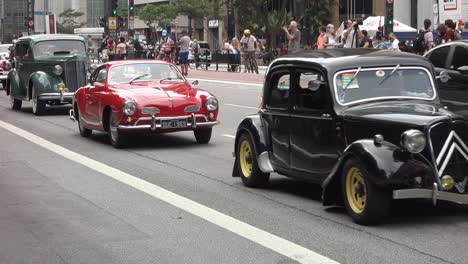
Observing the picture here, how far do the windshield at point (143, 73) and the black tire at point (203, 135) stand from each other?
123cm

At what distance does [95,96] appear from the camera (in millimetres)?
14727

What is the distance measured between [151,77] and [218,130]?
85.8 inches

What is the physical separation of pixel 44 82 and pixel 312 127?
1344cm

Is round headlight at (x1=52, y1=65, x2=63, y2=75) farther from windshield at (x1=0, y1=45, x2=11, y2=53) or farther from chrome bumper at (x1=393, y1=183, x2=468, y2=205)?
windshield at (x1=0, y1=45, x2=11, y2=53)

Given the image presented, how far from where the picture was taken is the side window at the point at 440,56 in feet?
44.8

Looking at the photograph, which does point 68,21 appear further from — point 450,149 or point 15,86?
point 450,149

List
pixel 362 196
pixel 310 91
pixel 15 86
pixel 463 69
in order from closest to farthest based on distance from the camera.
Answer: pixel 362 196 → pixel 310 91 → pixel 463 69 → pixel 15 86

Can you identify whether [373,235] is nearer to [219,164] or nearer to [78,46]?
[219,164]

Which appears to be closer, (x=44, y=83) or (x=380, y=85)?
(x=380, y=85)

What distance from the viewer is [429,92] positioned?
846 cm

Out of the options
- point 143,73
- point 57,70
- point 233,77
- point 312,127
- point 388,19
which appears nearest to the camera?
point 312,127

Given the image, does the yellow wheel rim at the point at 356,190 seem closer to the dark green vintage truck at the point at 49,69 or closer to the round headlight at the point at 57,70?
the dark green vintage truck at the point at 49,69

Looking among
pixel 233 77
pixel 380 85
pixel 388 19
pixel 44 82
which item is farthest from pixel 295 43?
pixel 380 85

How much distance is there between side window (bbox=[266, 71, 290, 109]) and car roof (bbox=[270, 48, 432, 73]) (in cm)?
27
